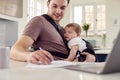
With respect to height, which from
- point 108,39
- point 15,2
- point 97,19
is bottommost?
point 108,39

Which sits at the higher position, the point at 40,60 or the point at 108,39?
the point at 40,60

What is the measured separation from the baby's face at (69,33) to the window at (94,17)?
205 inches

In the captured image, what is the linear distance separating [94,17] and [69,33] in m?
5.40

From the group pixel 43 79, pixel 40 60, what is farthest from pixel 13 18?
pixel 43 79

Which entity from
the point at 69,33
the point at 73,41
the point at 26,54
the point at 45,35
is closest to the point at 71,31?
the point at 69,33

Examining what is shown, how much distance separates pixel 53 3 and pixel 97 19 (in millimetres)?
5392

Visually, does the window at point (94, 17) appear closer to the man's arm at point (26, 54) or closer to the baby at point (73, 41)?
the baby at point (73, 41)

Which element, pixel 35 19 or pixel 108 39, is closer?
pixel 35 19

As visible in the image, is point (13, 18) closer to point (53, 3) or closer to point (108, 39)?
point (53, 3)

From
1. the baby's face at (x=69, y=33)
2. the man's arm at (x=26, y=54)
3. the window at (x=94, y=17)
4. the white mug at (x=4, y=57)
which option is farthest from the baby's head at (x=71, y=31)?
the window at (x=94, y=17)

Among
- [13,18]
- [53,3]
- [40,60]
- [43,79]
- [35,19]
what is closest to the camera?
[43,79]

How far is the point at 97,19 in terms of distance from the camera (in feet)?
23.7

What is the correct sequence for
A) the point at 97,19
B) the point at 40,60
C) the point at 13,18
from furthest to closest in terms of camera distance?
1. the point at 97,19
2. the point at 13,18
3. the point at 40,60

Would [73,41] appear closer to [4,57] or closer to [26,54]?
[26,54]
